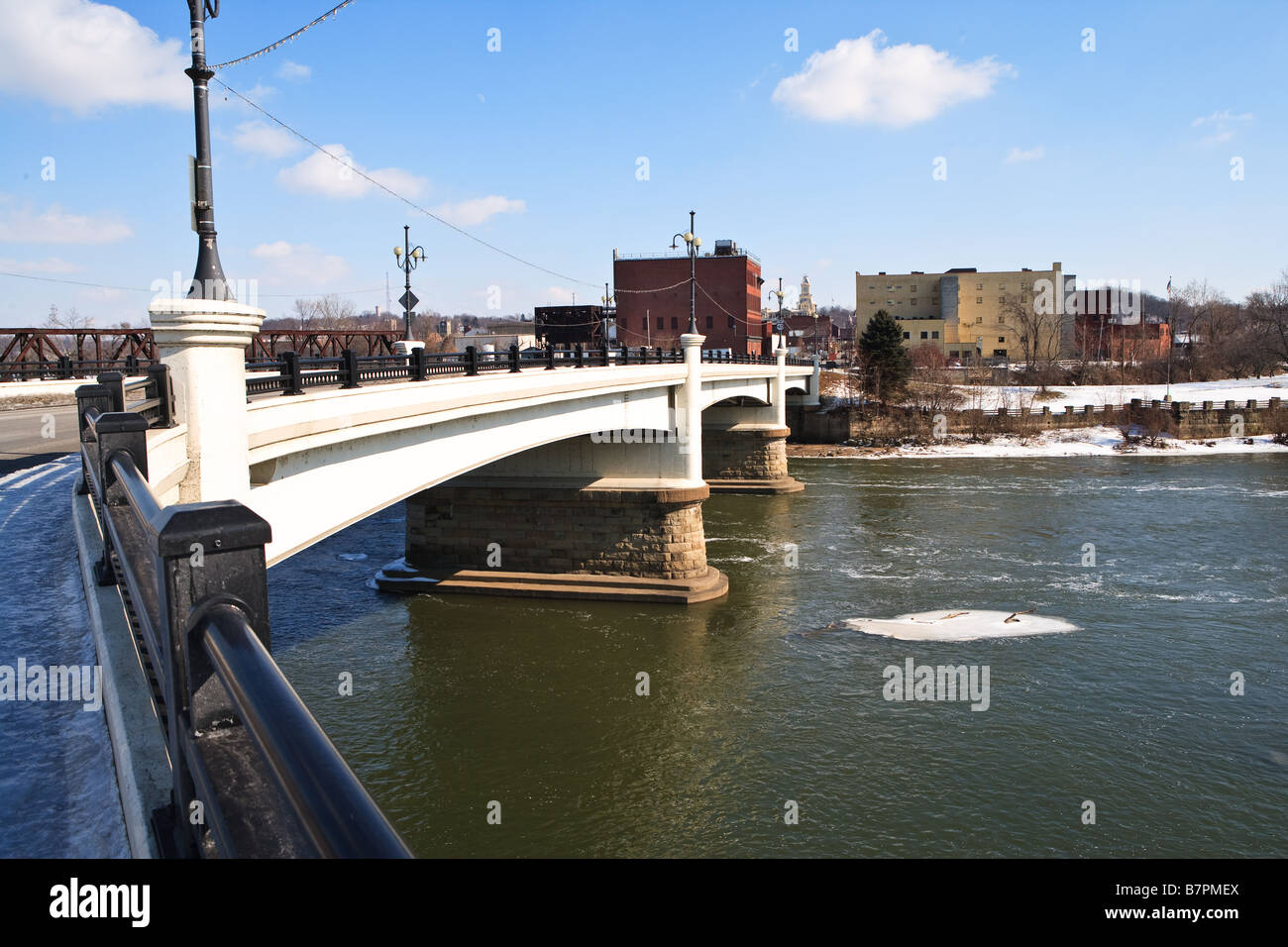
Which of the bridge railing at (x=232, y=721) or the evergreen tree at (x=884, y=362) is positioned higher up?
the evergreen tree at (x=884, y=362)

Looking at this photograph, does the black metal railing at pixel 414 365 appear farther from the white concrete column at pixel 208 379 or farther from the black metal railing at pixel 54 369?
the black metal railing at pixel 54 369

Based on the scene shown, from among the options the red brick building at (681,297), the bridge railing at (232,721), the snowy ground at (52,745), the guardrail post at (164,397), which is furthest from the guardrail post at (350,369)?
the red brick building at (681,297)

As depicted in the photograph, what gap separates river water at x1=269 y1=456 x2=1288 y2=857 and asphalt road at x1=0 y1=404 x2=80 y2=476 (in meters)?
5.45

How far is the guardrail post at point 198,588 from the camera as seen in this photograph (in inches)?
97.0

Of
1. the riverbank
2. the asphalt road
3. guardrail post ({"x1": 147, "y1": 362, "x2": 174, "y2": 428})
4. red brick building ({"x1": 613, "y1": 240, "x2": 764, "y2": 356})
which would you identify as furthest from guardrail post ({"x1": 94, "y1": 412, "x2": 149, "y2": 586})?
red brick building ({"x1": 613, "y1": 240, "x2": 764, "y2": 356})

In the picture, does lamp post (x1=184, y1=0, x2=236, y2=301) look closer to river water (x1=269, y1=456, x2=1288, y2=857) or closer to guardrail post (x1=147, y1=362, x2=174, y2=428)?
guardrail post (x1=147, y1=362, x2=174, y2=428)

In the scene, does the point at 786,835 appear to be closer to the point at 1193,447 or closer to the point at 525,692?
the point at 525,692

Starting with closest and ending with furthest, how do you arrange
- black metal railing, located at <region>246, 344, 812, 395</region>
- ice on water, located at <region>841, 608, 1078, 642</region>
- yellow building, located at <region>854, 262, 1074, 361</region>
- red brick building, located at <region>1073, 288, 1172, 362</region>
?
black metal railing, located at <region>246, 344, 812, 395</region>
ice on water, located at <region>841, 608, 1078, 642</region>
red brick building, located at <region>1073, 288, 1172, 362</region>
yellow building, located at <region>854, 262, 1074, 361</region>

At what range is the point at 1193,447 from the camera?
52.1 meters

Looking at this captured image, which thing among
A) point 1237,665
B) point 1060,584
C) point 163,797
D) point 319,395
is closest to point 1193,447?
point 1060,584

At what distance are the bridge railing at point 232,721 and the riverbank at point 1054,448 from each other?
51.7m

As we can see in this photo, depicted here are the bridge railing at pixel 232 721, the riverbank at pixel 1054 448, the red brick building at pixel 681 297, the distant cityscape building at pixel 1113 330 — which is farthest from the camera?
the distant cityscape building at pixel 1113 330

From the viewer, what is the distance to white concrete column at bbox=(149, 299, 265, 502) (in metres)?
7.00
